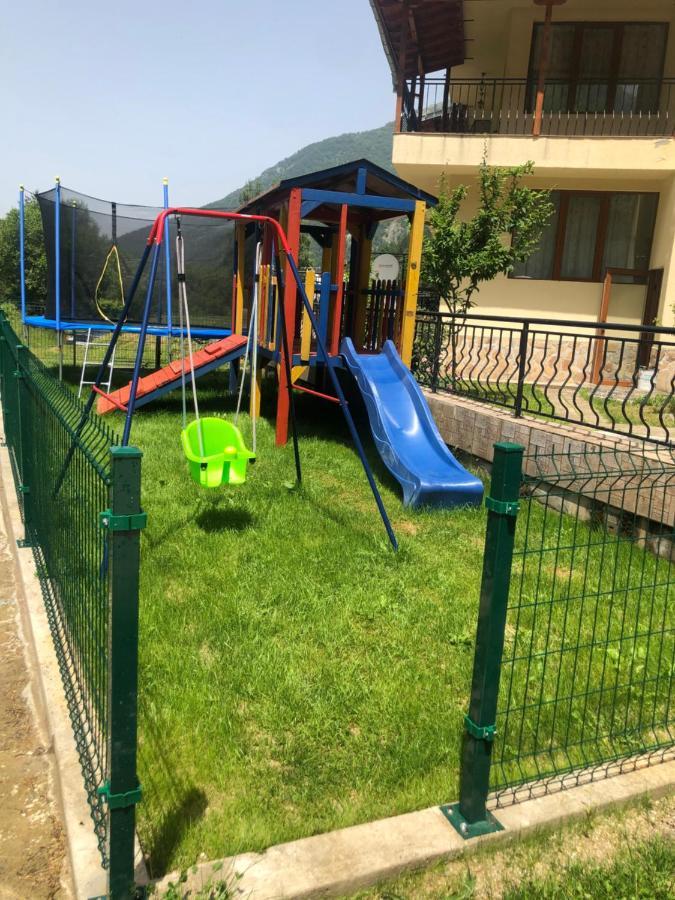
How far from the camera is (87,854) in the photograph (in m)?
2.40

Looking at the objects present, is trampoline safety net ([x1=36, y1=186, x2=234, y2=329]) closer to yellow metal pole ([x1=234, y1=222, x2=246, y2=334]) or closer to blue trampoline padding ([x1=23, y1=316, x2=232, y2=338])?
blue trampoline padding ([x1=23, y1=316, x2=232, y2=338])

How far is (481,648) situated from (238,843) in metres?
1.08

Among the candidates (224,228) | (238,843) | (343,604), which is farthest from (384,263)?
(238,843)

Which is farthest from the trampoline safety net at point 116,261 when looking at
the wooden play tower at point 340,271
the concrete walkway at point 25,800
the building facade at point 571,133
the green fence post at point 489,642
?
the green fence post at point 489,642

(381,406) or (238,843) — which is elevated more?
(381,406)

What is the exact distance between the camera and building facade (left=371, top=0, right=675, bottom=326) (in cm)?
1270

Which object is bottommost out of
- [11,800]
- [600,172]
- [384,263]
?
[11,800]

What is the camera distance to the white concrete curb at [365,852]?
2.32 metres

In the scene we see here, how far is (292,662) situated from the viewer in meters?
3.74

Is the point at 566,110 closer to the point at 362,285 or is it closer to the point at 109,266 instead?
the point at 362,285

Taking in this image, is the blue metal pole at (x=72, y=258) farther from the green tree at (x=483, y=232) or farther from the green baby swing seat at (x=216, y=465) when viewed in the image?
the green baby swing seat at (x=216, y=465)

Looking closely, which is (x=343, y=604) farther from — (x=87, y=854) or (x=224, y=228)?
(x=224, y=228)

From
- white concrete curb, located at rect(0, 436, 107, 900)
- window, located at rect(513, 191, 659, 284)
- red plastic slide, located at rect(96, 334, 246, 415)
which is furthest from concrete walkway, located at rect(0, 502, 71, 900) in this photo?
window, located at rect(513, 191, 659, 284)

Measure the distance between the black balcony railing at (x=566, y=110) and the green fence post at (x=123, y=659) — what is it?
12.8 metres
